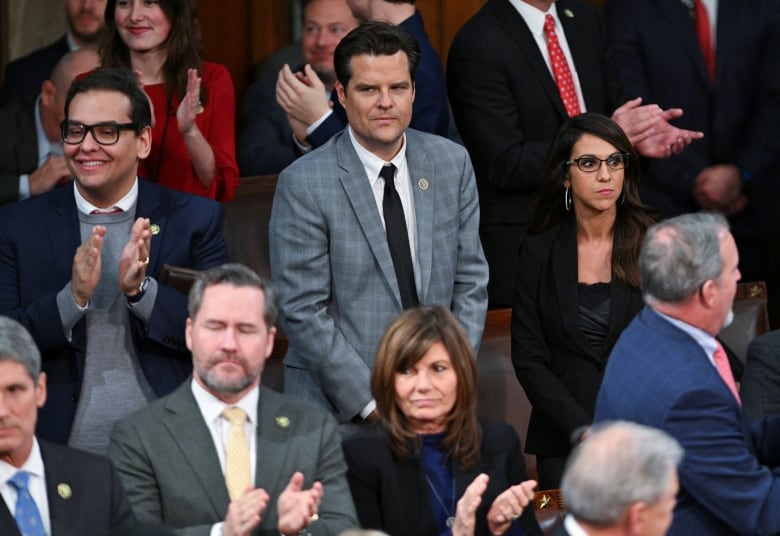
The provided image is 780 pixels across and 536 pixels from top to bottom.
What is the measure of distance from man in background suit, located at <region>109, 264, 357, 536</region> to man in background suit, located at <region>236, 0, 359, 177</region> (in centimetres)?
201

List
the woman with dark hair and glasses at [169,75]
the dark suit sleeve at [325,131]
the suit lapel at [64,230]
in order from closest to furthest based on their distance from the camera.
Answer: the suit lapel at [64,230], the woman with dark hair and glasses at [169,75], the dark suit sleeve at [325,131]

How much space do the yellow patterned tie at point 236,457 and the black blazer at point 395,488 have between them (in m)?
0.31

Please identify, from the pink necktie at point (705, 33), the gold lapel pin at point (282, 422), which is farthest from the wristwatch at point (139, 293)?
the pink necktie at point (705, 33)

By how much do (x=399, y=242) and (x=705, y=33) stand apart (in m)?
1.91

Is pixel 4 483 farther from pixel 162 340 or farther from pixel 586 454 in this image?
pixel 586 454

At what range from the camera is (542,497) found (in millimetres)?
4840

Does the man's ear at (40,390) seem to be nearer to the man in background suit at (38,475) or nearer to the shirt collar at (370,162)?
the man in background suit at (38,475)

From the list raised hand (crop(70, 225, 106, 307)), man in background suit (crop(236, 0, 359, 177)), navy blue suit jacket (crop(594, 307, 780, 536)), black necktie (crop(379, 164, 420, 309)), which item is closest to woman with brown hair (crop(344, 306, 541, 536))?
navy blue suit jacket (crop(594, 307, 780, 536))

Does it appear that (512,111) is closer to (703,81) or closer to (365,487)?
(703,81)

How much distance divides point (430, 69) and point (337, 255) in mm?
1003

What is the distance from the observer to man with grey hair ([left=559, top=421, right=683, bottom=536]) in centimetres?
359

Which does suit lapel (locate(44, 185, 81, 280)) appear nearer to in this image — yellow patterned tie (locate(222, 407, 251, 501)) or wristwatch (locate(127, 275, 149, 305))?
wristwatch (locate(127, 275, 149, 305))

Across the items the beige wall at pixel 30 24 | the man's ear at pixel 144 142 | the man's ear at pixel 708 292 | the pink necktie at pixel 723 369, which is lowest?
the pink necktie at pixel 723 369

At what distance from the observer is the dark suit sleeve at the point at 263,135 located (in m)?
6.36
